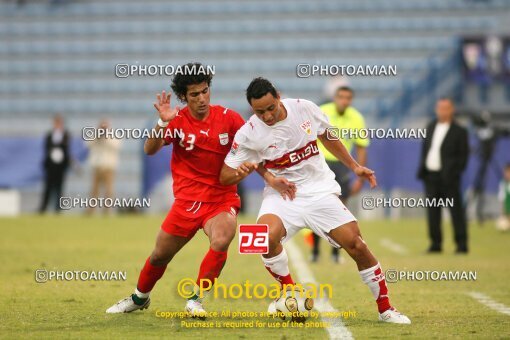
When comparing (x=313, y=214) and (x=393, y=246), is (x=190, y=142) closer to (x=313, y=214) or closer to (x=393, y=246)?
(x=313, y=214)

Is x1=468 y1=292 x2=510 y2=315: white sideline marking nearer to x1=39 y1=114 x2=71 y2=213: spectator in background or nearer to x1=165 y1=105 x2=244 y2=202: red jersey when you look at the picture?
x1=165 y1=105 x2=244 y2=202: red jersey

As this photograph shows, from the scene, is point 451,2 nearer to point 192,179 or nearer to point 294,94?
point 294,94

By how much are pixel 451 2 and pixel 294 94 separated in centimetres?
536

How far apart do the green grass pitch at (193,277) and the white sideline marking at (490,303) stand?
8cm

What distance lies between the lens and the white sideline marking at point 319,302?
7094 mm

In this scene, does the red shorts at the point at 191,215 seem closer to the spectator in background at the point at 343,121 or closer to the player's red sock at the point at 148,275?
the player's red sock at the point at 148,275

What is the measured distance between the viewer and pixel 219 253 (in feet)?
25.3

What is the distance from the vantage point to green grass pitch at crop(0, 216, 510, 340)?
23.8 feet

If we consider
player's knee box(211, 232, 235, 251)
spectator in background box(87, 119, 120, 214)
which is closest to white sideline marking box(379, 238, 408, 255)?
player's knee box(211, 232, 235, 251)

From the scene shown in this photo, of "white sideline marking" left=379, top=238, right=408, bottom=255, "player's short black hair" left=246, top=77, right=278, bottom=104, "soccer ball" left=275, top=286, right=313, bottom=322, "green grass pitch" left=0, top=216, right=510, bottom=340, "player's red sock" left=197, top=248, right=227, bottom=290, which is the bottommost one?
"white sideline marking" left=379, top=238, right=408, bottom=255

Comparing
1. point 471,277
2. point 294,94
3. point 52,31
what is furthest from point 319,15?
point 471,277

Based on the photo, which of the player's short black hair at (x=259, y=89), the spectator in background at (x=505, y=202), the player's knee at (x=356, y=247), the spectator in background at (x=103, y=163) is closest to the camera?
the player's short black hair at (x=259, y=89)

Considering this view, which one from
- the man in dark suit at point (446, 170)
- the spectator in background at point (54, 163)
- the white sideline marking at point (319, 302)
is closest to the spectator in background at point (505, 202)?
the man in dark suit at point (446, 170)

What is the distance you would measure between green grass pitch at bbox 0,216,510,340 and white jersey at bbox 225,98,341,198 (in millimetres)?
1113
